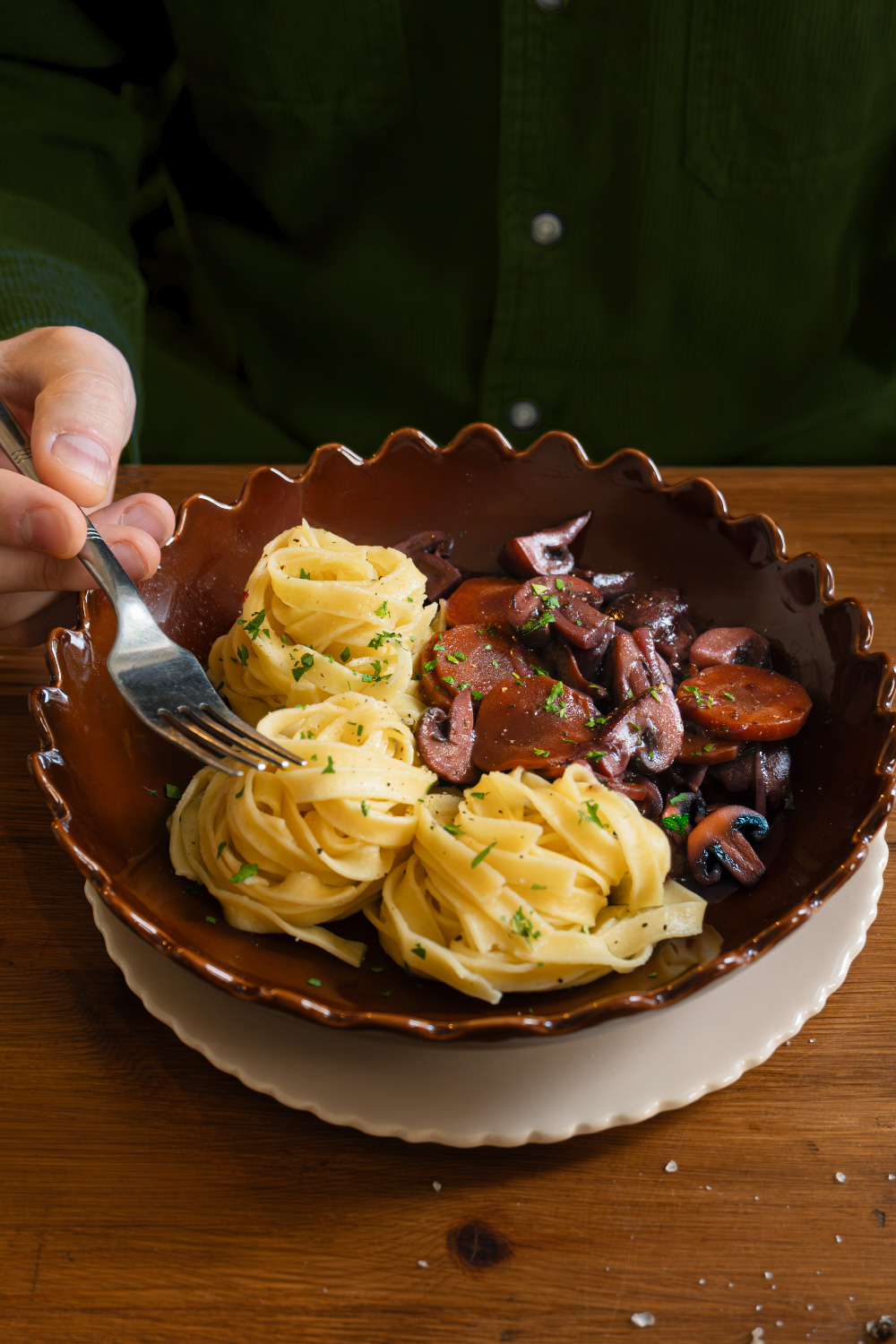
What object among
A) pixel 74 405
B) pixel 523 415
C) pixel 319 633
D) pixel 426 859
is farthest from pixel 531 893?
pixel 523 415

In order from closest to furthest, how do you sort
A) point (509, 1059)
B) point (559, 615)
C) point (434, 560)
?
point (509, 1059) < point (559, 615) < point (434, 560)

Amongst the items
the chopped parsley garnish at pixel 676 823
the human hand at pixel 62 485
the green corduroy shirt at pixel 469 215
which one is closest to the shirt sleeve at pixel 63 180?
the green corduroy shirt at pixel 469 215

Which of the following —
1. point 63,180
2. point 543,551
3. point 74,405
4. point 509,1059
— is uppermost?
point 63,180

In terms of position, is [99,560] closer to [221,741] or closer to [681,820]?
→ [221,741]

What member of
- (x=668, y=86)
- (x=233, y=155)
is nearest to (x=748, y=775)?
(x=668, y=86)

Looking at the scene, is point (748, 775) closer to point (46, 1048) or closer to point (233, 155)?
point (46, 1048)

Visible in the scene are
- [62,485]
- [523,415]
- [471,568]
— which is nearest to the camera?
[62,485]
